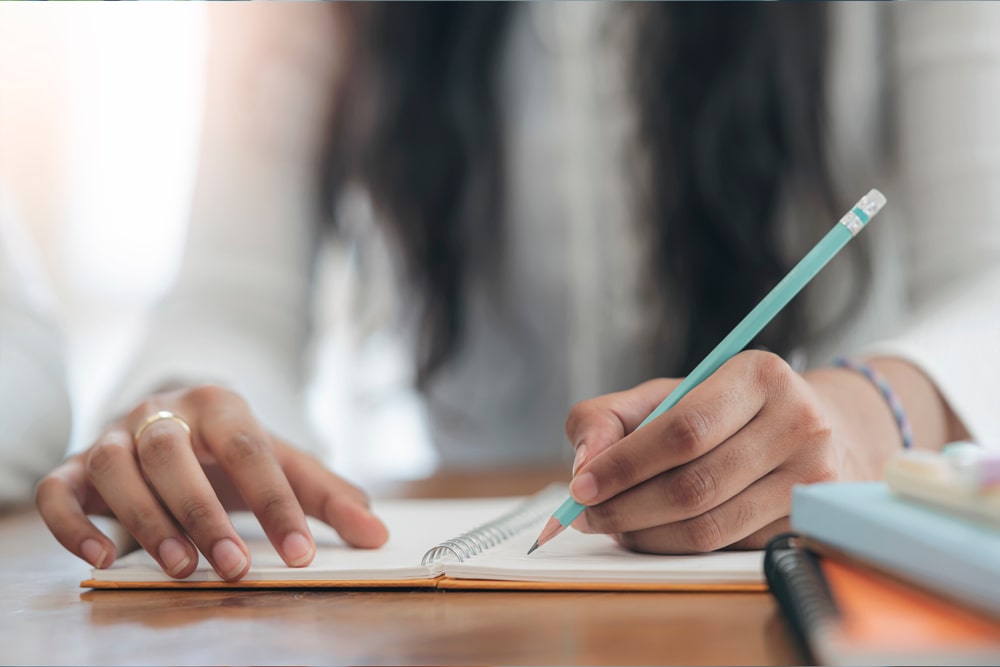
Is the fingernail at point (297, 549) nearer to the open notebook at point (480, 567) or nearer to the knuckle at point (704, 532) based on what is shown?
the open notebook at point (480, 567)

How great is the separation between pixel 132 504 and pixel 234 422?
3.3 inches

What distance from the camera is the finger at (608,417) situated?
1.64ft

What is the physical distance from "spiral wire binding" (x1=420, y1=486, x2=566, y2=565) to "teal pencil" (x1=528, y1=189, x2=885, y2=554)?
4 cm

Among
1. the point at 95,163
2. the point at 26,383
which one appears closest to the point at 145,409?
the point at 26,383

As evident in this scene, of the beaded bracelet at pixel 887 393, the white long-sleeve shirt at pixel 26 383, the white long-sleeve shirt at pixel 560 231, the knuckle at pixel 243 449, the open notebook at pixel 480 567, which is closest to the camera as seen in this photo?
the open notebook at pixel 480 567

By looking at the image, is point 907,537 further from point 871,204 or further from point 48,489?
point 48,489

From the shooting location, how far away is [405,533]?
0.63m

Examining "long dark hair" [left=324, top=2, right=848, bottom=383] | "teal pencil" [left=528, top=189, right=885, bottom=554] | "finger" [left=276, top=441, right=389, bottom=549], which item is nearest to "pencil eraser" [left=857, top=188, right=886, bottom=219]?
"teal pencil" [left=528, top=189, right=885, bottom=554]

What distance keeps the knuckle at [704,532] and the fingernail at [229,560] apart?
0.82ft

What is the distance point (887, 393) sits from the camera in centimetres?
68

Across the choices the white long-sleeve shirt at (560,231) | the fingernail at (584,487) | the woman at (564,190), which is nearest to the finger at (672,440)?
the fingernail at (584,487)

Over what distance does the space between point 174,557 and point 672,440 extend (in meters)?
0.28

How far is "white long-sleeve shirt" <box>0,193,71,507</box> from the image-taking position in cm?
97

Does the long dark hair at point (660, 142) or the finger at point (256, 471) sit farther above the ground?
the long dark hair at point (660, 142)
